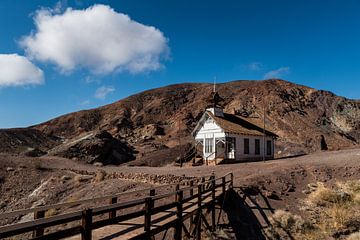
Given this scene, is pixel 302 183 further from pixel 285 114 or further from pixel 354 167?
pixel 285 114

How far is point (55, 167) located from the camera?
1479 inches

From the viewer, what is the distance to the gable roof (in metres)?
33.0

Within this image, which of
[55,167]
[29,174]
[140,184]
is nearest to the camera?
[140,184]

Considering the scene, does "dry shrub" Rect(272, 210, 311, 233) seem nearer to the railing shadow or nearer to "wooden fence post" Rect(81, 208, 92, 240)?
the railing shadow

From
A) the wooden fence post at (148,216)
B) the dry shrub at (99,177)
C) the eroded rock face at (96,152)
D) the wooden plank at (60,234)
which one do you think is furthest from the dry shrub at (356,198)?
the eroded rock face at (96,152)

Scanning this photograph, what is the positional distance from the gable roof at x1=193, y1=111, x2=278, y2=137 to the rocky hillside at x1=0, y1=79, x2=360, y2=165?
305cm

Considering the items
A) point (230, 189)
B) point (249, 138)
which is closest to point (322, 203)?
point (230, 189)

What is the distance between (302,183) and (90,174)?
19335 mm

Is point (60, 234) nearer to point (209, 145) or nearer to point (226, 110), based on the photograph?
point (209, 145)

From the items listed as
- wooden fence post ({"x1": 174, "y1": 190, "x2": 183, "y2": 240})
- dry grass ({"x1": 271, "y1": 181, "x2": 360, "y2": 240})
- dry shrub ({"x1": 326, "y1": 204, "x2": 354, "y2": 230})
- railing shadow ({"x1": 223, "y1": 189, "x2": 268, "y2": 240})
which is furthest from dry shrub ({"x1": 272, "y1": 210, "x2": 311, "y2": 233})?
wooden fence post ({"x1": 174, "y1": 190, "x2": 183, "y2": 240})

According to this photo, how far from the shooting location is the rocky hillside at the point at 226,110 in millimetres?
57875

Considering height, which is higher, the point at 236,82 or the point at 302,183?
the point at 236,82

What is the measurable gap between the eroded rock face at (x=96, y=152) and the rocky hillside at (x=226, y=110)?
10.7ft

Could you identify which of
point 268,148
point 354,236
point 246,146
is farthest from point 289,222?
point 268,148
